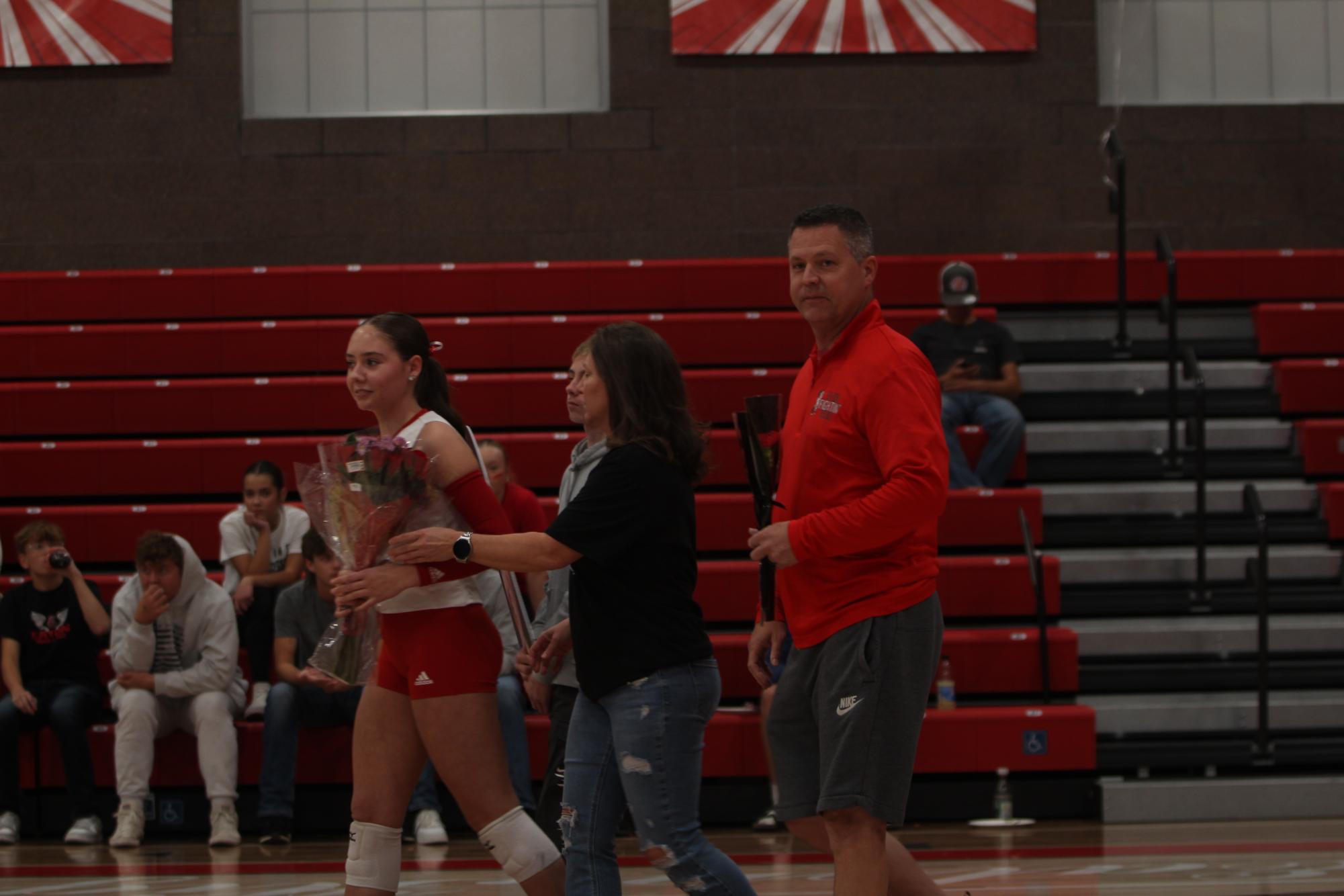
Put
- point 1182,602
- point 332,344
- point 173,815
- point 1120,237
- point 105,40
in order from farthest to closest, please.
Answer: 1. point 105,40
2. point 332,344
3. point 1120,237
4. point 1182,602
5. point 173,815

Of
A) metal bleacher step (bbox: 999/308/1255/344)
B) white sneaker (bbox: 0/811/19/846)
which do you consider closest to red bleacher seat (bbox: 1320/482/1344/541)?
metal bleacher step (bbox: 999/308/1255/344)

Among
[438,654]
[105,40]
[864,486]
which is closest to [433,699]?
[438,654]

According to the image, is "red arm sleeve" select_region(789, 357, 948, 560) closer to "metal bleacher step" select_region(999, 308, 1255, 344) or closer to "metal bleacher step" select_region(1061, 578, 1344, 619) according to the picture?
"metal bleacher step" select_region(1061, 578, 1344, 619)

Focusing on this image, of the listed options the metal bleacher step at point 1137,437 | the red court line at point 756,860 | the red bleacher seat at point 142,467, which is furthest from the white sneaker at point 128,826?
the metal bleacher step at point 1137,437

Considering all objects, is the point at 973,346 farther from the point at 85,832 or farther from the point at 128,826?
the point at 85,832

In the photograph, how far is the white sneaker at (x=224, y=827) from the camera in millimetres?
6203

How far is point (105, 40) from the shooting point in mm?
9906

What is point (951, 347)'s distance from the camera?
8.02 metres

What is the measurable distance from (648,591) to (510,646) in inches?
136

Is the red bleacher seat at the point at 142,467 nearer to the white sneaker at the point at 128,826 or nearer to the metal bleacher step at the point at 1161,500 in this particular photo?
the metal bleacher step at the point at 1161,500

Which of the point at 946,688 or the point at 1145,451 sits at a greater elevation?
the point at 1145,451

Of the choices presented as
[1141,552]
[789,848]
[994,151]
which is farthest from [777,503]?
[994,151]

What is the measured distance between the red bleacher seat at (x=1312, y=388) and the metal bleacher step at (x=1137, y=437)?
0.19 meters

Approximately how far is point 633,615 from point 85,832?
416 centimetres
